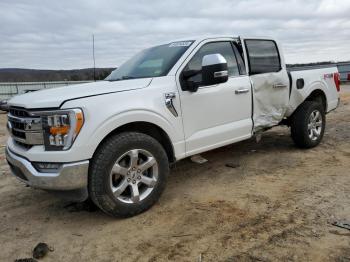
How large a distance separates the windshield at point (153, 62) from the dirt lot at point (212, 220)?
1.49 metres

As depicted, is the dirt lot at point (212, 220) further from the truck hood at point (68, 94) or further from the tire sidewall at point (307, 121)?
the truck hood at point (68, 94)

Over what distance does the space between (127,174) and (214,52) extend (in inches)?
81.9

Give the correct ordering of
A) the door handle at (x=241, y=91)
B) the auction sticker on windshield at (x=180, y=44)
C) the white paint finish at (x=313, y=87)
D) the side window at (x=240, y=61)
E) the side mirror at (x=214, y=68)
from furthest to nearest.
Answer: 1. the white paint finish at (x=313, y=87)
2. the side window at (x=240, y=61)
3. the door handle at (x=241, y=91)
4. the auction sticker on windshield at (x=180, y=44)
5. the side mirror at (x=214, y=68)

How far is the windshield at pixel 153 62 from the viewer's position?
441 centimetres

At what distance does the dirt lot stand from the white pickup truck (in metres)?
0.38

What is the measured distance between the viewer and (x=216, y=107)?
4562mm

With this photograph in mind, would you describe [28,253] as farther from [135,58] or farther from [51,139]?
[135,58]

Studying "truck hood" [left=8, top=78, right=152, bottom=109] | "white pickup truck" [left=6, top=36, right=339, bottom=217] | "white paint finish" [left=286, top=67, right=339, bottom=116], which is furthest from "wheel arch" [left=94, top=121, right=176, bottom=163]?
"white paint finish" [left=286, top=67, right=339, bottom=116]

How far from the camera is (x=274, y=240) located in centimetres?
313

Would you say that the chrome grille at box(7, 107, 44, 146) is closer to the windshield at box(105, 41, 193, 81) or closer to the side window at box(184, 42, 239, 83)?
the windshield at box(105, 41, 193, 81)

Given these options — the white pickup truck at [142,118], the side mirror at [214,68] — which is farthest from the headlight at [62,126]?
the side mirror at [214,68]

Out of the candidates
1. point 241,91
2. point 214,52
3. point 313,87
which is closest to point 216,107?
point 241,91

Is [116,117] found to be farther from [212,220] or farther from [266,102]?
[266,102]

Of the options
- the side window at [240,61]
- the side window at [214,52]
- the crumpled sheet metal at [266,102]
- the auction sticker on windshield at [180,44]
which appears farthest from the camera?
the crumpled sheet metal at [266,102]
